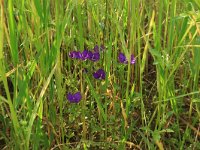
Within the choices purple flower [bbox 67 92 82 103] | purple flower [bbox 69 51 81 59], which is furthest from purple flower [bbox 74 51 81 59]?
purple flower [bbox 67 92 82 103]

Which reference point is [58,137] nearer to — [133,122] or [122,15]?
[133,122]

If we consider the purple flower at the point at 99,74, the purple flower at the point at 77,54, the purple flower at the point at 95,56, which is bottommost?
the purple flower at the point at 99,74

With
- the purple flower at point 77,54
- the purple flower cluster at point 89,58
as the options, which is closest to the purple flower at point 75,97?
the purple flower cluster at point 89,58

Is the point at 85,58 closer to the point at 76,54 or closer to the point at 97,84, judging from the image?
the point at 76,54

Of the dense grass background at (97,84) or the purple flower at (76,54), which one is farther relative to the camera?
the purple flower at (76,54)

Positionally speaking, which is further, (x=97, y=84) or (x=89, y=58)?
(x=97, y=84)

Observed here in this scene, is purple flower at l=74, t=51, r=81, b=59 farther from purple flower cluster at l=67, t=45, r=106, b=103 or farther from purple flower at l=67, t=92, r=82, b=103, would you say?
purple flower at l=67, t=92, r=82, b=103

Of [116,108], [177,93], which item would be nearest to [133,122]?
[116,108]

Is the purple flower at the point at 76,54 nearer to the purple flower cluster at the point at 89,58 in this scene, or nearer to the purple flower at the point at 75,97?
the purple flower cluster at the point at 89,58

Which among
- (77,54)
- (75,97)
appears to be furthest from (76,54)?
(75,97)
